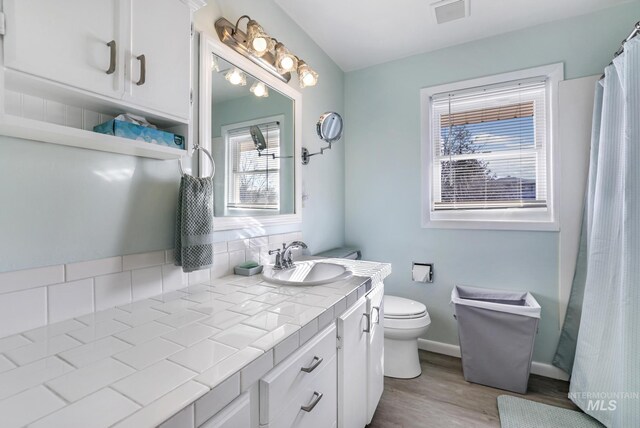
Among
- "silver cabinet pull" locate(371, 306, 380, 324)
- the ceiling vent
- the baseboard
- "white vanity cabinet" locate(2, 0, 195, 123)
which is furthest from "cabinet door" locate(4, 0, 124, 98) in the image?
the baseboard

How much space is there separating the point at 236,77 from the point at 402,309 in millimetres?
1757

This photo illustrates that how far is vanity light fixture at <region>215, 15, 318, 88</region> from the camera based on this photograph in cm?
141

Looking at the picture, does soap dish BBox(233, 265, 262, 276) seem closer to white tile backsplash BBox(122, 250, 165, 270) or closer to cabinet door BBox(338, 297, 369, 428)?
white tile backsplash BBox(122, 250, 165, 270)

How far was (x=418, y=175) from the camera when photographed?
7.91 ft

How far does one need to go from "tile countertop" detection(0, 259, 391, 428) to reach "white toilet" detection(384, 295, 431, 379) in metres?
0.97

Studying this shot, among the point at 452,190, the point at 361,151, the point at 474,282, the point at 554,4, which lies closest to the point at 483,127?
the point at 452,190

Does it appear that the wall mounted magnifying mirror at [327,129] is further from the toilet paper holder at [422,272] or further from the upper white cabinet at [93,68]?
the toilet paper holder at [422,272]

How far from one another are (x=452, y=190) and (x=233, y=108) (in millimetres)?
1766

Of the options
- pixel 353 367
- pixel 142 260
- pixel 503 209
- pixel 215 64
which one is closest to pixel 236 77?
pixel 215 64

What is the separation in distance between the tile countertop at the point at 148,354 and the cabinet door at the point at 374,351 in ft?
1.28

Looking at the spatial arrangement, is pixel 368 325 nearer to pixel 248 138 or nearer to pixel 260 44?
pixel 248 138

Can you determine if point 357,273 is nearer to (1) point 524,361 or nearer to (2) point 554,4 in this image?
(1) point 524,361

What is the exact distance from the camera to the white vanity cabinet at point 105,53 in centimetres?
68

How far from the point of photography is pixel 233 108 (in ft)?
4.91
